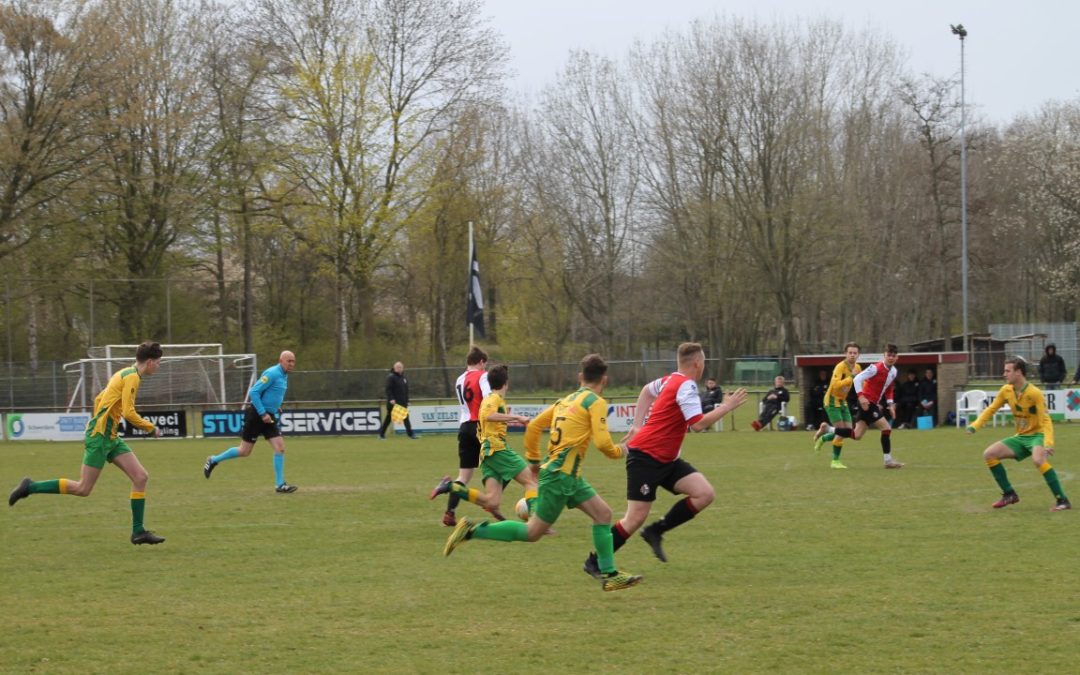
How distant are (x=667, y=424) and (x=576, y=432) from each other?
2.71ft

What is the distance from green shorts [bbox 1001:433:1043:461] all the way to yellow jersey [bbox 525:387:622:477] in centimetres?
598

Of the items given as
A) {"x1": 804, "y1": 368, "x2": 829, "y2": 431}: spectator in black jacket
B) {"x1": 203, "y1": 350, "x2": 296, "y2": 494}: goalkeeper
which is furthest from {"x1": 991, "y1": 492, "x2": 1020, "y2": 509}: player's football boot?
{"x1": 804, "y1": 368, "x2": 829, "y2": 431}: spectator in black jacket

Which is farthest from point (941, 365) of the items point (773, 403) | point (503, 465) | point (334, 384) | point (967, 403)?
point (503, 465)

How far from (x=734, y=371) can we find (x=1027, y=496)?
32.2 meters

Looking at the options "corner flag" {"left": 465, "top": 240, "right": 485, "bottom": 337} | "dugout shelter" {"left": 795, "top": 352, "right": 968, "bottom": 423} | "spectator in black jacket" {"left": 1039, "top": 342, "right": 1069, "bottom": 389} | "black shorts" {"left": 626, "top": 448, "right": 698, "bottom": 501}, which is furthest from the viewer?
"dugout shelter" {"left": 795, "top": 352, "right": 968, "bottom": 423}

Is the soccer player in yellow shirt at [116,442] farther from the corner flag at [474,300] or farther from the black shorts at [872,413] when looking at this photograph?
the corner flag at [474,300]

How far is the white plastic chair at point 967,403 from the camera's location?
94.7 feet

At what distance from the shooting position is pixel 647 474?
887 cm

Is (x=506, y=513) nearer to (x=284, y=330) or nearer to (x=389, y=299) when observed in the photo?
(x=284, y=330)

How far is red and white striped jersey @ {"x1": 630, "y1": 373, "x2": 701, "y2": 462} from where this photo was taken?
28.8ft

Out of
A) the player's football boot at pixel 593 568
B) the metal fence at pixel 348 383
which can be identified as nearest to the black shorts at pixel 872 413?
the player's football boot at pixel 593 568

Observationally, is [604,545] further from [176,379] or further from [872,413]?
[176,379]

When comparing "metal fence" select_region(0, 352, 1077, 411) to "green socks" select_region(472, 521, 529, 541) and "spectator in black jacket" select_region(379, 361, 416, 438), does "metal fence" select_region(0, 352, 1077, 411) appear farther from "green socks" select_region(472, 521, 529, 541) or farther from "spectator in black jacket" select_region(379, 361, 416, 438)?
"green socks" select_region(472, 521, 529, 541)

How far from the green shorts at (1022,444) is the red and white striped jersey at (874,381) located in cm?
548
